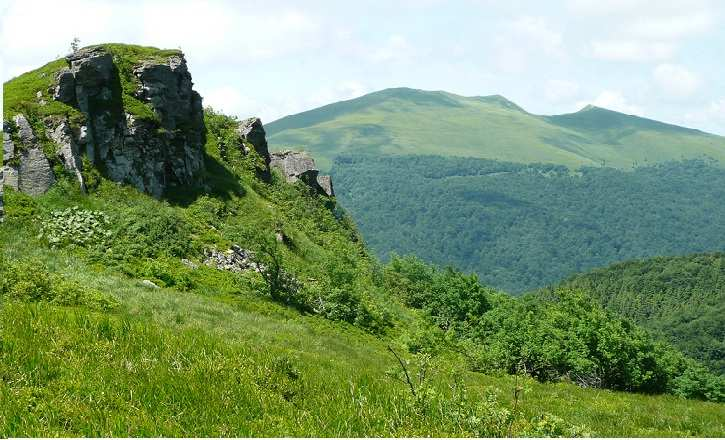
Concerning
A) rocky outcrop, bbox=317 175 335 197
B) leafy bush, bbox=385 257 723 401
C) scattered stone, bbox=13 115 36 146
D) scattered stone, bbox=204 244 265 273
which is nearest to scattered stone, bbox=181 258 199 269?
scattered stone, bbox=204 244 265 273

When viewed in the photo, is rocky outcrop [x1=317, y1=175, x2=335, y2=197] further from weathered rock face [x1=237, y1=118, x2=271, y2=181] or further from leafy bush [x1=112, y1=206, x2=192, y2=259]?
leafy bush [x1=112, y1=206, x2=192, y2=259]

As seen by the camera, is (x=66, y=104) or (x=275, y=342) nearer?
(x=275, y=342)

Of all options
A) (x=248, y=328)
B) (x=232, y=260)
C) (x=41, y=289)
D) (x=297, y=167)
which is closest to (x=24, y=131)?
(x=232, y=260)

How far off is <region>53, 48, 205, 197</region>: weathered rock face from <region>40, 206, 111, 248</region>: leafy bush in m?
7.71

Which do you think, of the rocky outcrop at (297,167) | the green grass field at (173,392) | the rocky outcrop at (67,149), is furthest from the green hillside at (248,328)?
the rocky outcrop at (297,167)

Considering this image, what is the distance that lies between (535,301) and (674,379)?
2705cm

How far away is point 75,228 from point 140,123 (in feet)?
Result: 47.8

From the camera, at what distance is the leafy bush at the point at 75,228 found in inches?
1257

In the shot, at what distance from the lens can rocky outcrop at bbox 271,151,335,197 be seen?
76375 millimetres

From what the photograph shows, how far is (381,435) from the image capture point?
225 inches

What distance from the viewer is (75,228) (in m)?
33.2

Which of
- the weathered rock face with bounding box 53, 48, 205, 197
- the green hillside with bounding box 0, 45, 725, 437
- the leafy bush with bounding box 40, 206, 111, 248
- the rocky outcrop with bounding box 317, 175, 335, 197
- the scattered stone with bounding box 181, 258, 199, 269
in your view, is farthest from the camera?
the rocky outcrop with bounding box 317, 175, 335, 197

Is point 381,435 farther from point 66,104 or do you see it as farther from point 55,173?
point 66,104

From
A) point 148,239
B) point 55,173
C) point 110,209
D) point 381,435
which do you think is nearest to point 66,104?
point 55,173
